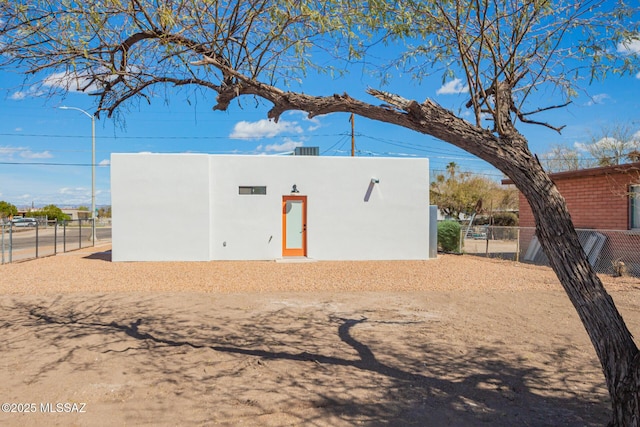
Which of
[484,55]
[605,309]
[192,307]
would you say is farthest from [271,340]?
[484,55]

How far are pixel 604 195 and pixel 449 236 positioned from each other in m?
5.71

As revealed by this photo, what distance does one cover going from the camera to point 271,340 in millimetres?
6098

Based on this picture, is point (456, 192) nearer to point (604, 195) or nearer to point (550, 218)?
point (604, 195)

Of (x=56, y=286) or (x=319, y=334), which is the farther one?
(x=56, y=286)

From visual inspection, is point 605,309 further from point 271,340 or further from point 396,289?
point 396,289

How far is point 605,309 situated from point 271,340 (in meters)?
3.96

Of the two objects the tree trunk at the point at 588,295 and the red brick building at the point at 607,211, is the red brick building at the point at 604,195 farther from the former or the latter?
the tree trunk at the point at 588,295

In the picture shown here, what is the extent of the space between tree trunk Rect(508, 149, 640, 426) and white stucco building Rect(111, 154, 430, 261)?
38.0 feet

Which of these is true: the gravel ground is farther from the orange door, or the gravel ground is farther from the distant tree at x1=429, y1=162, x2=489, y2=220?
the distant tree at x1=429, y1=162, x2=489, y2=220

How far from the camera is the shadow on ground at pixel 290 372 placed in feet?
12.7

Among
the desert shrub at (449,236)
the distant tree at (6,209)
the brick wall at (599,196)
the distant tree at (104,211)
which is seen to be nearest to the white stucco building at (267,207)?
the desert shrub at (449,236)

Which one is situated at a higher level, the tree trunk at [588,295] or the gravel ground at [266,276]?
the tree trunk at [588,295]

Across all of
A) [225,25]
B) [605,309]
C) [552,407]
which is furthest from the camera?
[225,25]

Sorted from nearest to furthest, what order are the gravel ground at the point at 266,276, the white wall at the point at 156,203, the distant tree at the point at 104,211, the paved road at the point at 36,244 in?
the gravel ground at the point at 266,276, the white wall at the point at 156,203, the paved road at the point at 36,244, the distant tree at the point at 104,211
